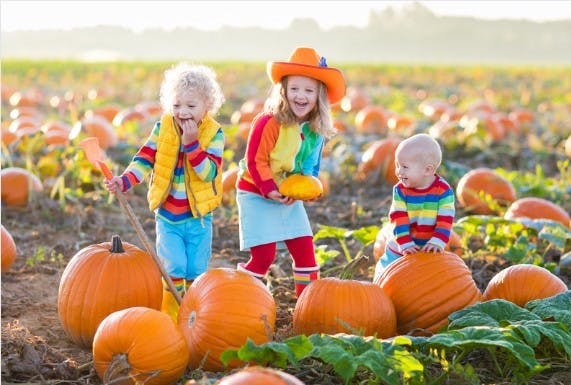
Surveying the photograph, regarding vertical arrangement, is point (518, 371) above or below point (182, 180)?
below

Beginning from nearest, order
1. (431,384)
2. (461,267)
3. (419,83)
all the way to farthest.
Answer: (431,384)
(461,267)
(419,83)

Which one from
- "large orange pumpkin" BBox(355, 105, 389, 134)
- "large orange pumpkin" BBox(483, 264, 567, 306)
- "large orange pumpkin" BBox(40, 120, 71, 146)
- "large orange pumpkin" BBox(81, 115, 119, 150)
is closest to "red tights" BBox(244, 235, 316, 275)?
"large orange pumpkin" BBox(483, 264, 567, 306)

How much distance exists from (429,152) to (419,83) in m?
19.7

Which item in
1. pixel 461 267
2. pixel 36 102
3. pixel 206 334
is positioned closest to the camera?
pixel 206 334

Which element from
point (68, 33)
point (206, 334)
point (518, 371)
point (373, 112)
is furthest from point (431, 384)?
point (68, 33)

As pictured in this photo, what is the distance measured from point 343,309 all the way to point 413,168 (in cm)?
85

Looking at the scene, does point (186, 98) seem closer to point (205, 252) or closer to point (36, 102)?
point (205, 252)

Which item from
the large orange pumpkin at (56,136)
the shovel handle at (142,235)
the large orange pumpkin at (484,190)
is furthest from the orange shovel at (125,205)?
the large orange pumpkin at (56,136)

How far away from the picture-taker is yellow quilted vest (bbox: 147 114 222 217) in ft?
14.6

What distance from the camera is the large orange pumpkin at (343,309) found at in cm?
398

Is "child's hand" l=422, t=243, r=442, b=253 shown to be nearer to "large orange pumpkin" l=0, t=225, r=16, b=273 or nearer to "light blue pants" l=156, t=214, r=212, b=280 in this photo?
"light blue pants" l=156, t=214, r=212, b=280

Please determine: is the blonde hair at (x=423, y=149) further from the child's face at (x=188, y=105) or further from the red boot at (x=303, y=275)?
the child's face at (x=188, y=105)

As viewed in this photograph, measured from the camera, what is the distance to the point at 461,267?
428 centimetres

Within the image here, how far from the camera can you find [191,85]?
437 centimetres
